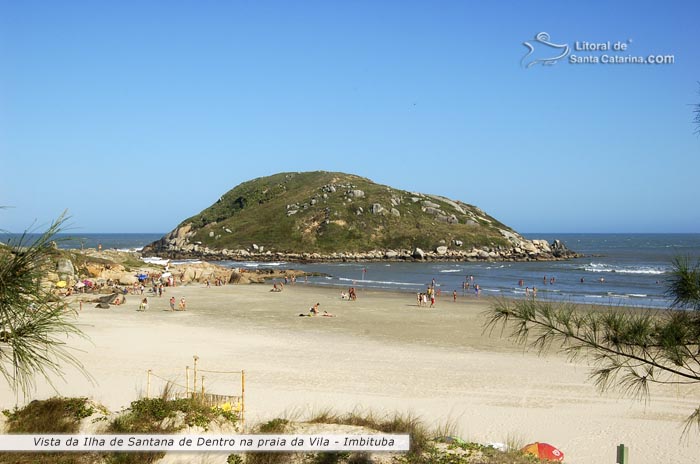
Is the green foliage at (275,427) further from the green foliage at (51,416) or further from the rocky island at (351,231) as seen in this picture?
the rocky island at (351,231)

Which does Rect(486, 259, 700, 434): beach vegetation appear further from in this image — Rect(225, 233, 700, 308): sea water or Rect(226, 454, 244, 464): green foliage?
Rect(225, 233, 700, 308): sea water

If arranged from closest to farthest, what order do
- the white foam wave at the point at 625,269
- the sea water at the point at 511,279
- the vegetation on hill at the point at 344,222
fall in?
the sea water at the point at 511,279 → the white foam wave at the point at 625,269 → the vegetation on hill at the point at 344,222

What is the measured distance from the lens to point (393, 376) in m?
20.4

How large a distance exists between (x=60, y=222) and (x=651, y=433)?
1479cm

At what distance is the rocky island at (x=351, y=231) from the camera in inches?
4038

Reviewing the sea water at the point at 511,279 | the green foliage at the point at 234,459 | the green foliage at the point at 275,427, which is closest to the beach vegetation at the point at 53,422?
the green foliage at the point at 234,459

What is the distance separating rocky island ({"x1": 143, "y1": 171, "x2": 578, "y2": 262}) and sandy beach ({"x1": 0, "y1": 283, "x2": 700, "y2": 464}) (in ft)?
218

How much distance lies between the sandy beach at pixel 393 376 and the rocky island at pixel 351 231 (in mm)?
66467

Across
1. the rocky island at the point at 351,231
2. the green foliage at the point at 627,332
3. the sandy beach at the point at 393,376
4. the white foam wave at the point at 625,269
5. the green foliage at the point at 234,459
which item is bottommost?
the sandy beach at the point at 393,376

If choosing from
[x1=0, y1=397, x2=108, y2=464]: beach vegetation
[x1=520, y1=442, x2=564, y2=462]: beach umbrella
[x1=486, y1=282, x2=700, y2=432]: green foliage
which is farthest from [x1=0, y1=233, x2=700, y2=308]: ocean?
[x1=486, y1=282, x2=700, y2=432]: green foliage

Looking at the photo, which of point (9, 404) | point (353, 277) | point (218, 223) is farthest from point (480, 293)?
point (218, 223)

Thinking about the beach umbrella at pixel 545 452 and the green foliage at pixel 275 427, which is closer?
the green foliage at pixel 275 427

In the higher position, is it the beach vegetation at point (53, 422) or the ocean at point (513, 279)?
the beach vegetation at point (53, 422)

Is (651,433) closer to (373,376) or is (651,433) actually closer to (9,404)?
(373,376)
